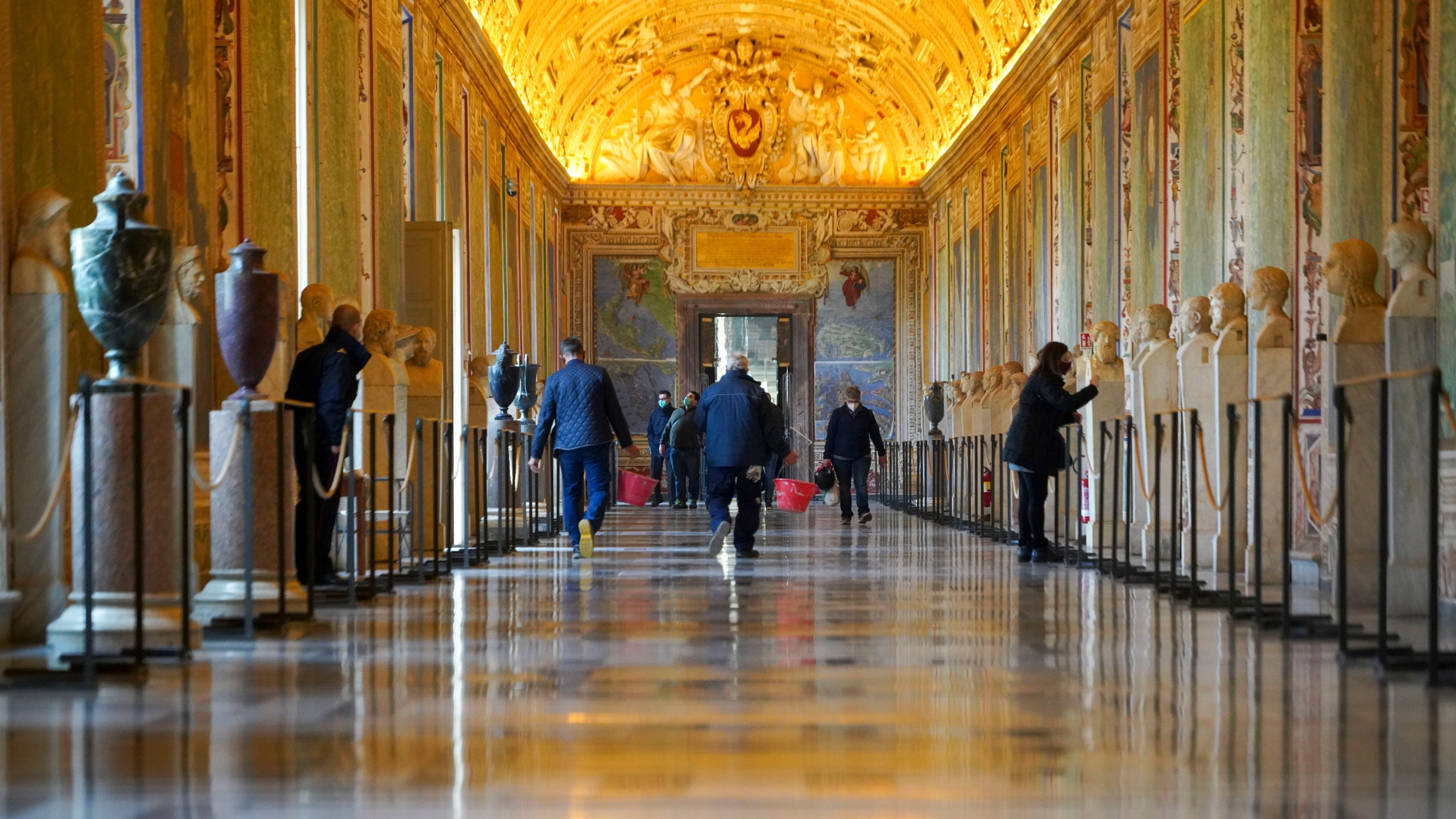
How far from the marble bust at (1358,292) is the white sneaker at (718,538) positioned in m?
5.37

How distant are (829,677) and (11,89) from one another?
4667 mm

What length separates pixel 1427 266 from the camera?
26.7 feet

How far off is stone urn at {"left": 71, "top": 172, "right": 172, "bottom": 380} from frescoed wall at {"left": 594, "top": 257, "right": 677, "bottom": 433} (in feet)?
80.9

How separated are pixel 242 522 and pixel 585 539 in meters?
5.33

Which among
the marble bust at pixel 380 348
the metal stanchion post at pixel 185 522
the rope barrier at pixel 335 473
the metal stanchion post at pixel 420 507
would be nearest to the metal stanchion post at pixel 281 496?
the rope barrier at pixel 335 473

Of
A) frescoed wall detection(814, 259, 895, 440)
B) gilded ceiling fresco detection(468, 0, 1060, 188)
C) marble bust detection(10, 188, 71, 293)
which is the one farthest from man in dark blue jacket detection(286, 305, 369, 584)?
frescoed wall detection(814, 259, 895, 440)

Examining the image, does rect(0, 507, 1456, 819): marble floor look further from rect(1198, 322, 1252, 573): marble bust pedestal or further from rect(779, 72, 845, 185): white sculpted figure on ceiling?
rect(779, 72, 845, 185): white sculpted figure on ceiling

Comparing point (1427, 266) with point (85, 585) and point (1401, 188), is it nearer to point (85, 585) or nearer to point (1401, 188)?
point (1401, 188)

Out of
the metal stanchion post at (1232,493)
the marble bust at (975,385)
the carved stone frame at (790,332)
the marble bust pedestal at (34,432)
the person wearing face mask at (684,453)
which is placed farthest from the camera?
the carved stone frame at (790,332)

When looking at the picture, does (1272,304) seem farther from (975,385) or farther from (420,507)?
(975,385)

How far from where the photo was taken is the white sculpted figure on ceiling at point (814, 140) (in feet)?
103

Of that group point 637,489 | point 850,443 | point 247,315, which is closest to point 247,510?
point 247,315

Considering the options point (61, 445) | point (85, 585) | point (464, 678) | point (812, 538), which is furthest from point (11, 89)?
point (812, 538)

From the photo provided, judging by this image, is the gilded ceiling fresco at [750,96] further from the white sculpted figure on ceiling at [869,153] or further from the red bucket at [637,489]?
the red bucket at [637,489]
